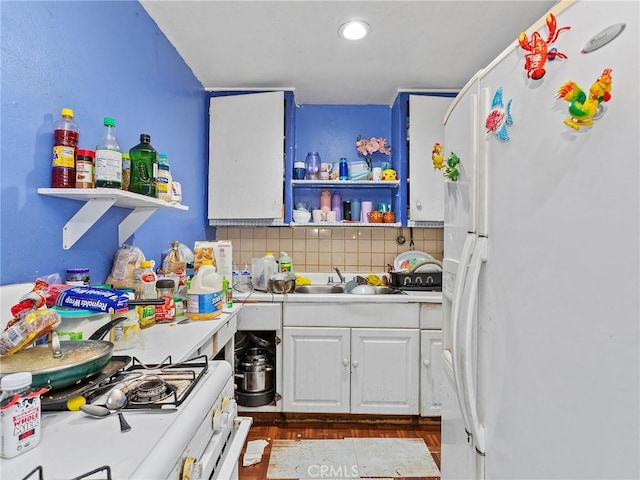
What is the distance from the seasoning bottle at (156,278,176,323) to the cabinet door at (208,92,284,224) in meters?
1.10

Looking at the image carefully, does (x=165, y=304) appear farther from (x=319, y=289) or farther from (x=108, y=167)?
(x=319, y=289)

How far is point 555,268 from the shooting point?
684 millimetres

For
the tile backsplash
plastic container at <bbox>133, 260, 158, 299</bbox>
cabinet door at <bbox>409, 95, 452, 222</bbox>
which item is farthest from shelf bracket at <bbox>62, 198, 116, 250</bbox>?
cabinet door at <bbox>409, 95, 452, 222</bbox>

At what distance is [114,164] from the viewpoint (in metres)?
1.21

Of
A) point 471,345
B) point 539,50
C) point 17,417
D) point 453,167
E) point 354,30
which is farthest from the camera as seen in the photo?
point 354,30

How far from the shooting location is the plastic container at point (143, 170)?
4.58 ft

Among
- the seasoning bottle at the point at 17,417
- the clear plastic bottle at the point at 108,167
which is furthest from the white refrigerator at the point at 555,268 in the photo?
the clear plastic bottle at the point at 108,167

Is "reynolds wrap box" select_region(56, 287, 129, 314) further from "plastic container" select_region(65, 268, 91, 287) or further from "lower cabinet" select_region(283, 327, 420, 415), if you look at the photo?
"lower cabinet" select_region(283, 327, 420, 415)

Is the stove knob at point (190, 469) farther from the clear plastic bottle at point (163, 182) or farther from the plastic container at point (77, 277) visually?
the clear plastic bottle at point (163, 182)

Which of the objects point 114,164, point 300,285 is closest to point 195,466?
point 114,164

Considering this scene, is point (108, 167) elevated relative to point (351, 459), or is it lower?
elevated

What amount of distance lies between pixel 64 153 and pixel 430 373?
7.23 ft

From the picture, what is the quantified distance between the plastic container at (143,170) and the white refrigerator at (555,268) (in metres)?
1.17

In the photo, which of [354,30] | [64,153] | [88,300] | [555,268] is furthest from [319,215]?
[555,268]
